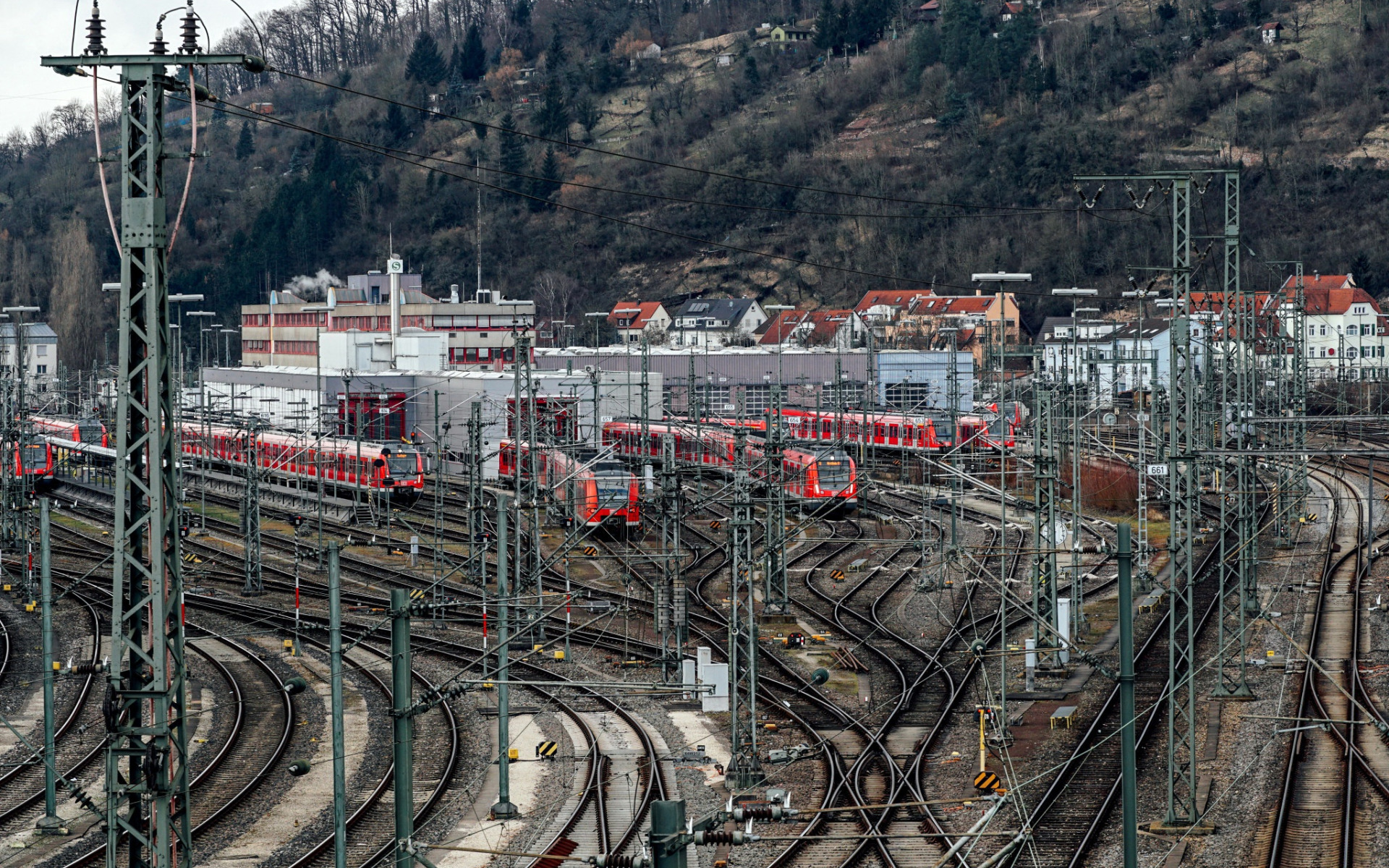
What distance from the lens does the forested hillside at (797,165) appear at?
10206 centimetres

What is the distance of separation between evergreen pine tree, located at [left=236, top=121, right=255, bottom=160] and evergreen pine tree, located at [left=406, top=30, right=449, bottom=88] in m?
14.5

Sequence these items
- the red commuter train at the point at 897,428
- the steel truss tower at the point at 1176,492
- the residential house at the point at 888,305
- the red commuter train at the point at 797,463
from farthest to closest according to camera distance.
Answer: the residential house at the point at 888,305 < the red commuter train at the point at 897,428 < the red commuter train at the point at 797,463 < the steel truss tower at the point at 1176,492

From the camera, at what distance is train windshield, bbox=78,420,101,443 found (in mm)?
55312

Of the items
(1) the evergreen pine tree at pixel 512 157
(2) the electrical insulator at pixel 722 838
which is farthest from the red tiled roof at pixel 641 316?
(2) the electrical insulator at pixel 722 838

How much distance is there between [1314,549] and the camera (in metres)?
38.5

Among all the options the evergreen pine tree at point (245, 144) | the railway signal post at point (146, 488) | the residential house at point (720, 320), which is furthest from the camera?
the evergreen pine tree at point (245, 144)

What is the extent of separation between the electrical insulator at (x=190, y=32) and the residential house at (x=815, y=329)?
2571 inches

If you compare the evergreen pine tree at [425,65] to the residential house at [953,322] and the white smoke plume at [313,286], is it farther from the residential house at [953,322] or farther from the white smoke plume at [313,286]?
the residential house at [953,322]

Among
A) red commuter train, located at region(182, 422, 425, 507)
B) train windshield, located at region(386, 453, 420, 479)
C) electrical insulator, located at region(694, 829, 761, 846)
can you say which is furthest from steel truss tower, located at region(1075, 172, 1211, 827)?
train windshield, located at region(386, 453, 420, 479)

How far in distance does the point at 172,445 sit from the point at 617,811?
→ 8.51 metres

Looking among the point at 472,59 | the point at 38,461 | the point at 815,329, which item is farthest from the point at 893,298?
the point at 472,59

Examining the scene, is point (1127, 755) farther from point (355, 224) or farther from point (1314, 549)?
point (355, 224)

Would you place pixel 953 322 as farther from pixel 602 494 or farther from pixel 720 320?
pixel 602 494

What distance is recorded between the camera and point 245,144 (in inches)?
5581
